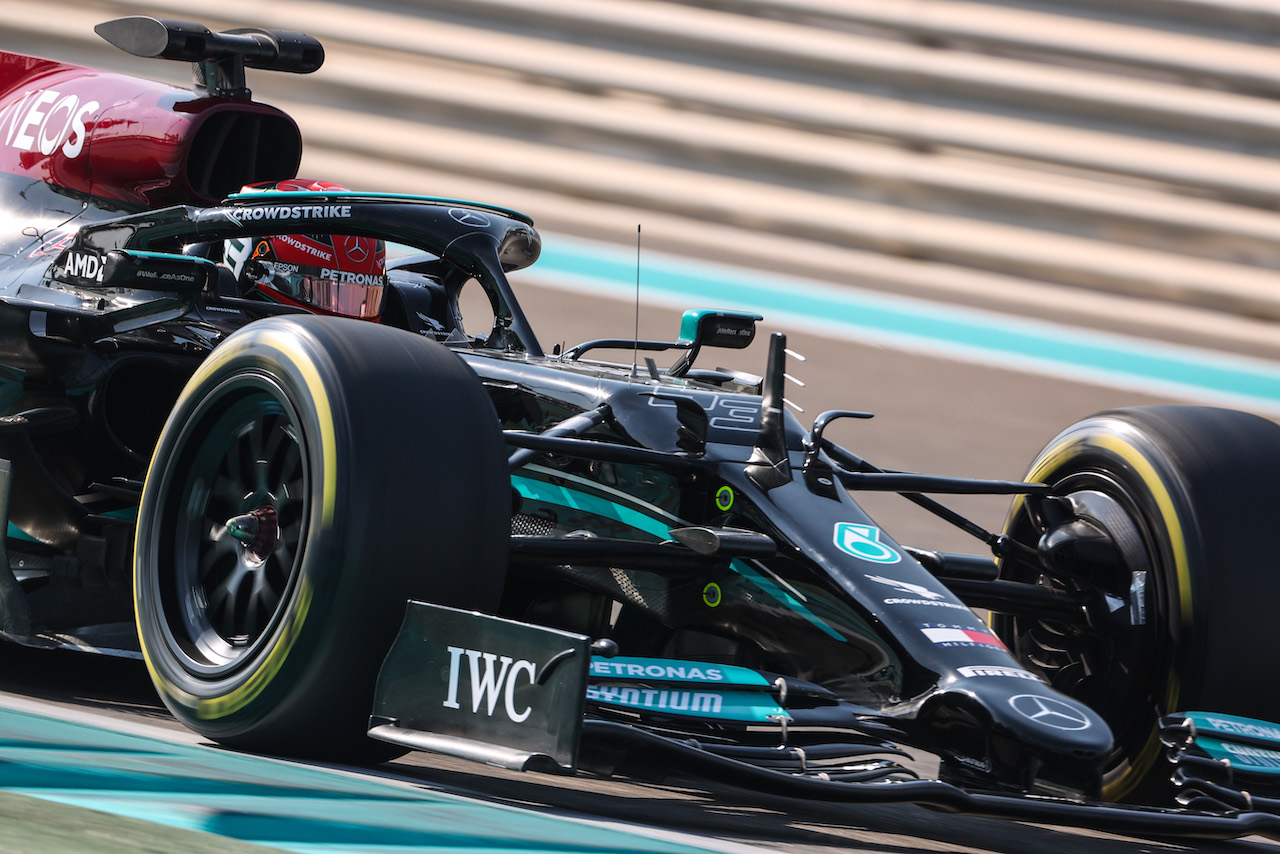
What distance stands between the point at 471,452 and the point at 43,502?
1788mm

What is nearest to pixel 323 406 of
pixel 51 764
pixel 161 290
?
pixel 51 764

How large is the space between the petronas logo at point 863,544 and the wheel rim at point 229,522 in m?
1.25

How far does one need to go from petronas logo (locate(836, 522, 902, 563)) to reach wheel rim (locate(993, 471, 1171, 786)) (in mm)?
804

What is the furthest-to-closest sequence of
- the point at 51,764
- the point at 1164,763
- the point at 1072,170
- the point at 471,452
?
the point at 1072,170 → the point at 1164,763 → the point at 471,452 → the point at 51,764

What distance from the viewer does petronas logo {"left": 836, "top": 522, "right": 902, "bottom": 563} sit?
13.9 feet

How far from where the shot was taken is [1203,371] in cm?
1082

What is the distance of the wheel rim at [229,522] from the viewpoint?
4.07m

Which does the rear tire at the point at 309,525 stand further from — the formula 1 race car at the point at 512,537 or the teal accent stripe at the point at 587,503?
the teal accent stripe at the point at 587,503

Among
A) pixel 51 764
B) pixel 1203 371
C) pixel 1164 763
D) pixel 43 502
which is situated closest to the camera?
pixel 51 764

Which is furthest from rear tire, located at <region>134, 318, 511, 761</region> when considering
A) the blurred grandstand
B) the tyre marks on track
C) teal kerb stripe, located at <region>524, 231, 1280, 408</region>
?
the blurred grandstand

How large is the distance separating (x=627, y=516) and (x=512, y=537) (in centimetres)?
35

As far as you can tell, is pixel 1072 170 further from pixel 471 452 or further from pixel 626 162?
pixel 471 452

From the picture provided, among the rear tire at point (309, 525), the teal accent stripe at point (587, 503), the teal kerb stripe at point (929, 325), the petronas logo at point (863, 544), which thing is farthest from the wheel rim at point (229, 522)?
the teal kerb stripe at point (929, 325)

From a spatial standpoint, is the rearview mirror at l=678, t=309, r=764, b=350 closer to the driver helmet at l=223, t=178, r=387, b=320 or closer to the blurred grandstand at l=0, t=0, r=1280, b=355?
the driver helmet at l=223, t=178, r=387, b=320
